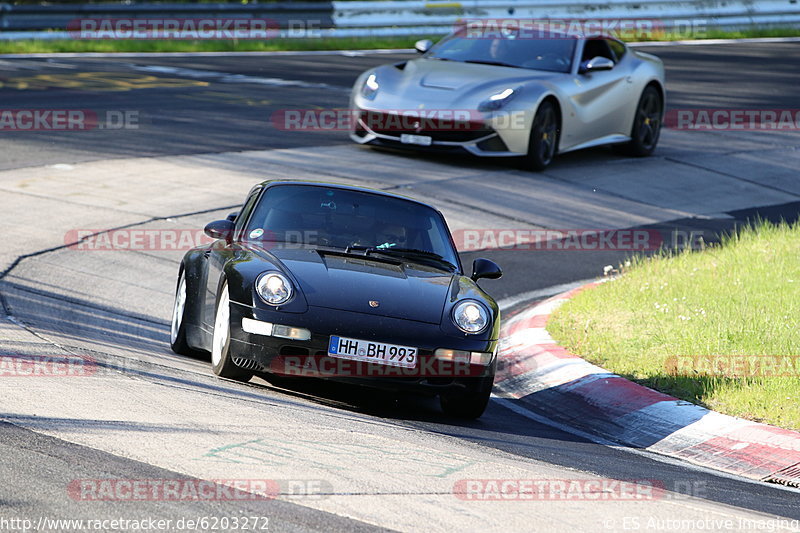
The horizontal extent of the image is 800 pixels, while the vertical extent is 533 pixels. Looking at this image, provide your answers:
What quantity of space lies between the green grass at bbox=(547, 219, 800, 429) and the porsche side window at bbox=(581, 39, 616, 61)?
5660 millimetres

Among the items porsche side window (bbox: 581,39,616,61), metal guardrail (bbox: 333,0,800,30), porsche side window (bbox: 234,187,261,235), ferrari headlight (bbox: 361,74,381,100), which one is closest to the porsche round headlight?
porsche side window (bbox: 234,187,261,235)

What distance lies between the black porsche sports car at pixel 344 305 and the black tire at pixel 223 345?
0.03ft

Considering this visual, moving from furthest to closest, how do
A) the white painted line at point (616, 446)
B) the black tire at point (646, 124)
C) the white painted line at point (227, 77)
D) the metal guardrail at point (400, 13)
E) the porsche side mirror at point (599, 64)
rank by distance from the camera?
the metal guardrail at point (400, 13), the white painted line at point (227, 77), the black tire at point (646, 124), the porsche side mirror at point (599, 64), the white painted line at point (616, 446)

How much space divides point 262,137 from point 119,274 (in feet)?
20.4

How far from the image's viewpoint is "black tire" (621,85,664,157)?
16844mm

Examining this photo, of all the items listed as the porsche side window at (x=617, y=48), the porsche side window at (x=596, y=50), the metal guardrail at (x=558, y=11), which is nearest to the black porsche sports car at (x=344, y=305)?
the porsche side window at (x=596, y=50)

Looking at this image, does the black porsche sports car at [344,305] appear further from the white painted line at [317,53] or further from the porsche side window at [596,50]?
the white painted line at [317,53]

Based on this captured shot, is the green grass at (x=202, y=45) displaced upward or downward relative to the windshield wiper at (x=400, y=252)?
downward

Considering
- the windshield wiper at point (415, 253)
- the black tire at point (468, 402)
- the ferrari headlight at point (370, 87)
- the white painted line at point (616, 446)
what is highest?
the ferrari headlight at point (370, 87)

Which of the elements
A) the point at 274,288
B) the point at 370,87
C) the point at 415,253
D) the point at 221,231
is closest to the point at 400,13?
the point at 370,87

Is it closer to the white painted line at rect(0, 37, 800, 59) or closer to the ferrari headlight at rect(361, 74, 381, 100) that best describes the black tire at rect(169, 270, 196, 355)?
the ferrari headlight at rect(361, 74, 381, 100)

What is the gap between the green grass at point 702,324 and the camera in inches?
287

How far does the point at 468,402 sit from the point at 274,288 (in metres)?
1.22

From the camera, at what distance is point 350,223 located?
7711 millimetres
